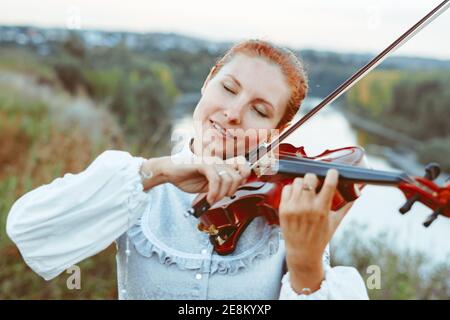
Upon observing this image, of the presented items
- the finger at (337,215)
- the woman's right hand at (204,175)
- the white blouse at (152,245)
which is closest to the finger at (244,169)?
the woman's right hand at (204,175)

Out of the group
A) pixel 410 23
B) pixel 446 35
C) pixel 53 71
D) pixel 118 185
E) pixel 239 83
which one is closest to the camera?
pixel 118 185

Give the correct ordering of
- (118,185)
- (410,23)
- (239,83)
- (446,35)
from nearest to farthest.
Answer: (118,185) → (239,83) → (410,23) → (446,35)

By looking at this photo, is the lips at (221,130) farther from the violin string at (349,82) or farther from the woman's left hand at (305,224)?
the woman's left hand at (305,224)

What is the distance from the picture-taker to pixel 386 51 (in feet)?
5.72

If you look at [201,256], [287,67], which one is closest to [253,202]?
[201,256]

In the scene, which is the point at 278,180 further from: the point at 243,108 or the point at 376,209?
the point at 376,209

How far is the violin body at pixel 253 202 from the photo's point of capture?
5.63ft

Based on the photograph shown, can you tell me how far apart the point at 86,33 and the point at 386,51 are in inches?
35.3

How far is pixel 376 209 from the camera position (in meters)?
2.09

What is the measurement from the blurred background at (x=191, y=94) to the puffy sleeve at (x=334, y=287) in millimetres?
248

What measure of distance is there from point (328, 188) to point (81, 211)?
57 centimetres

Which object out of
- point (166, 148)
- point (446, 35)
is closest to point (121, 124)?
point (166, 148)

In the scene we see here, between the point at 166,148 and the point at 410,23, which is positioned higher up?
the point at 410,23

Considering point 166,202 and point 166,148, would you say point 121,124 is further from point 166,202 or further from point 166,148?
point 166,202
